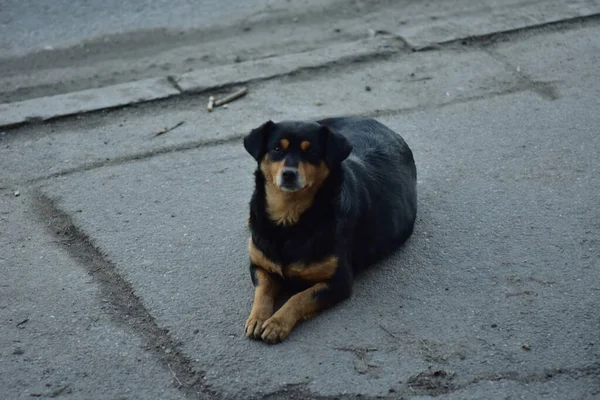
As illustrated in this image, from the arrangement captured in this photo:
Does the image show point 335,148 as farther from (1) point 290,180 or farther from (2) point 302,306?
(2) point 302,306

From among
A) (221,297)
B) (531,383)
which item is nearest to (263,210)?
(221,297)

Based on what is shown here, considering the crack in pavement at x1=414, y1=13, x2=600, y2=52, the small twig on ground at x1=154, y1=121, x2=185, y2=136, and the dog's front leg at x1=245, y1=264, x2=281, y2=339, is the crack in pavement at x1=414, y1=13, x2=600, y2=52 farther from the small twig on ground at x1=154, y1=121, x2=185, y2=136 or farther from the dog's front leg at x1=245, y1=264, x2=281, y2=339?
the dog's front leg at x1=245, y1=264, x2=281, y2=339

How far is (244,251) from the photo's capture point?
198 inches

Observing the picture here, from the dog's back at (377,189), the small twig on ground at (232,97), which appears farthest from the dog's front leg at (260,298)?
the small twig on ground at (232,97)

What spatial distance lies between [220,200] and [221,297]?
106 centimetres

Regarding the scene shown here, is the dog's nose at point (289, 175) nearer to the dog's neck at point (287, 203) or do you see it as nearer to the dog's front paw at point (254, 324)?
the dog's neck at point (287, 203)

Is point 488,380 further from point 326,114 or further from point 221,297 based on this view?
point 326,114

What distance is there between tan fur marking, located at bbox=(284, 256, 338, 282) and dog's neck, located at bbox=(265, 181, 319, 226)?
0.22 metres

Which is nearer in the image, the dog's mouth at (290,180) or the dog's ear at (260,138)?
the dog's mouth at (290,180)

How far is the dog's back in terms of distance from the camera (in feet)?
15.5

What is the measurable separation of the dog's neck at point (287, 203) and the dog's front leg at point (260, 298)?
0.29m

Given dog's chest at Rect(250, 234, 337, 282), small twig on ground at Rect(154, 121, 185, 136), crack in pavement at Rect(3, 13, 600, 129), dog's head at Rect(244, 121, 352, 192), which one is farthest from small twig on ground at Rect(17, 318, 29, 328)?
crack in pavement at Rect(3, 13, 600, 129)

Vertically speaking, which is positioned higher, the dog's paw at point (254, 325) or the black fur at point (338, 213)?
the black fur at point (338, 213)

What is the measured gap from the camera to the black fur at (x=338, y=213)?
441cm
